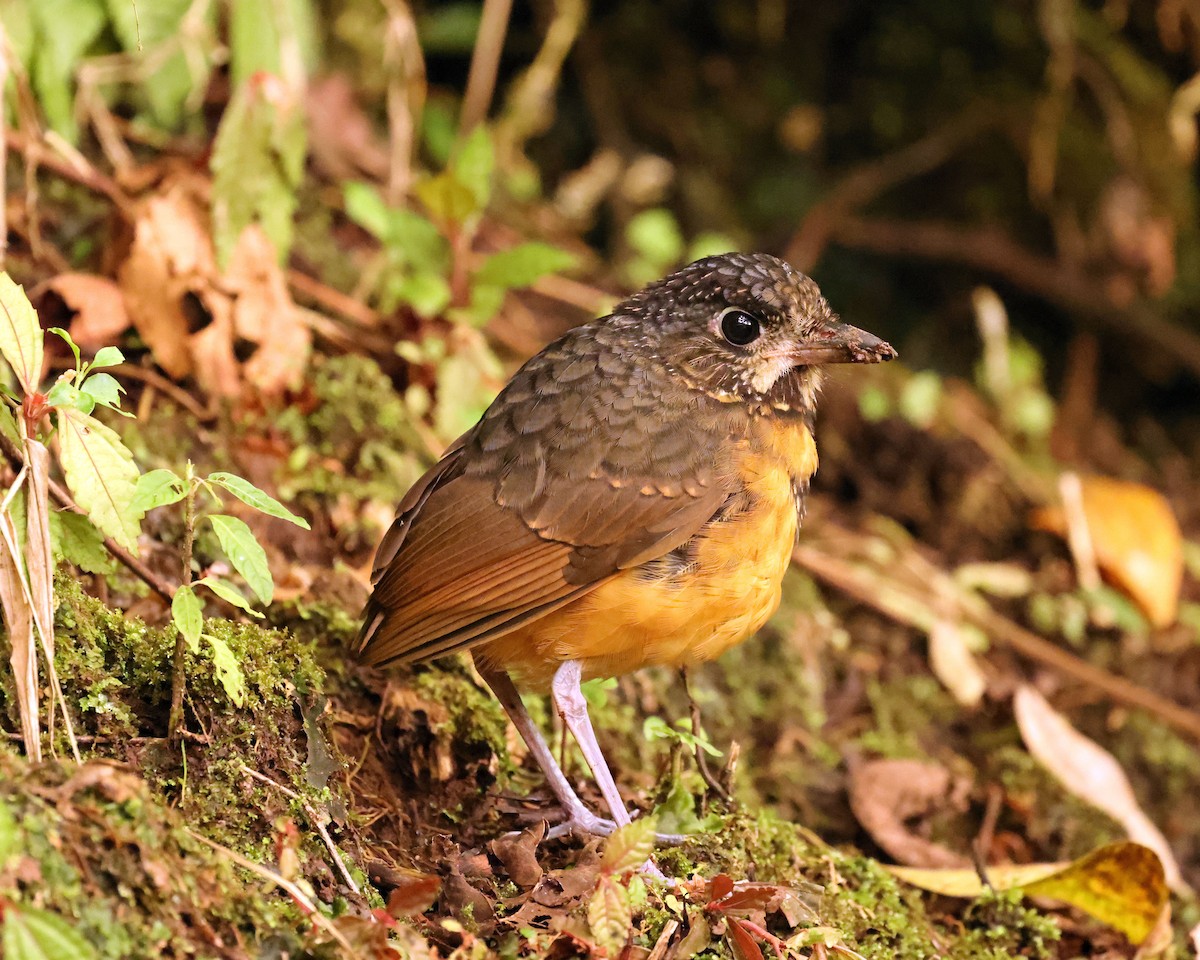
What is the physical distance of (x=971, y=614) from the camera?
588cm

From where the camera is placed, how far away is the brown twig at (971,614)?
Answer: 564cm

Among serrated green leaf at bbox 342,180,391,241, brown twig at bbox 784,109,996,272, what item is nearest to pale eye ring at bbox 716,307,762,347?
serrated green leaf at bbox 342,180,391,241

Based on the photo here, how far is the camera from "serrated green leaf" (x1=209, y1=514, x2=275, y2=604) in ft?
9.21

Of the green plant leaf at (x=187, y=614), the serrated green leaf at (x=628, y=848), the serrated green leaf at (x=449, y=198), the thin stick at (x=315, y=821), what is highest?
the serrated green leaf at (x=449, y=198)

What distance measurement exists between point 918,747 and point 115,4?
4018mm

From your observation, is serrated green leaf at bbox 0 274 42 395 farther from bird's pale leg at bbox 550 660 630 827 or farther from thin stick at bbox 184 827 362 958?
bird's pale leg at bbox 550 660 630 827

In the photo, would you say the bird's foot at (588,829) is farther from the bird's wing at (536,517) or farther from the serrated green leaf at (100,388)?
the serrated green leaf at (100,388)

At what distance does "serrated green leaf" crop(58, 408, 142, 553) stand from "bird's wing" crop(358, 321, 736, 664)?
95 centimetres

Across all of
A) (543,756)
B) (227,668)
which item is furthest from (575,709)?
(227,668)

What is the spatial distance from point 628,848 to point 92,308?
8.69 ft

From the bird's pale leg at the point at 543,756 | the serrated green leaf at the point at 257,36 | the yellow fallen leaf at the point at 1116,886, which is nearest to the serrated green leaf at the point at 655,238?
the serrated green leaf at the point at 257,36

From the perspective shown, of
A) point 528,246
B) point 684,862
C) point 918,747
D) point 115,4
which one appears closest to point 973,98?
point 528,246

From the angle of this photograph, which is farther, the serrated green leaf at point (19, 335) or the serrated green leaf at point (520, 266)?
the serrated green leaf at point (520, 266)

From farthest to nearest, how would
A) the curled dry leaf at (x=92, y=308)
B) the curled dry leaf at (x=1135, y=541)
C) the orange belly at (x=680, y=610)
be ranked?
the curled dry leaf at (x=1135, y=541)
the curled dry leaf at (x=92, y=308)
the orange belly at (x=680, y=610)
